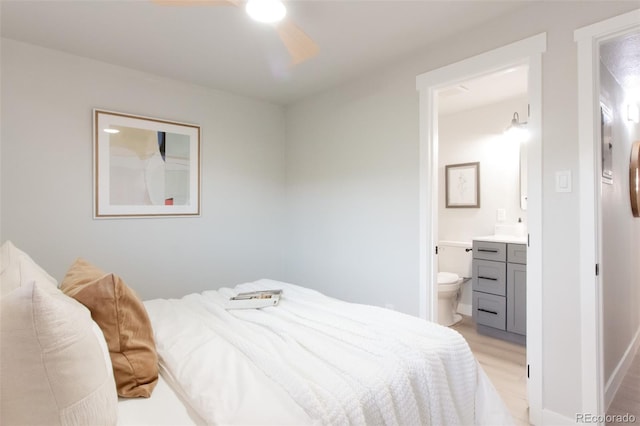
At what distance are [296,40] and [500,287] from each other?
2.81 m

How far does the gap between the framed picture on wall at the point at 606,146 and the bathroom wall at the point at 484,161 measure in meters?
1.36

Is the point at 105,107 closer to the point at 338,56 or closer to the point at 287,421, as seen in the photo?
the point at 338,56

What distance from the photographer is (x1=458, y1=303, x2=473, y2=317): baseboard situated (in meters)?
3.93

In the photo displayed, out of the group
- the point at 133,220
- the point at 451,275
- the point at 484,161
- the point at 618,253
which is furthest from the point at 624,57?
the point at 133,220

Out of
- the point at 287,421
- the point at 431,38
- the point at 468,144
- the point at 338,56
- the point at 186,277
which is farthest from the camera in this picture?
the point at 468,144

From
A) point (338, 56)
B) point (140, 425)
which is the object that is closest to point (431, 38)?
point (338, 56)

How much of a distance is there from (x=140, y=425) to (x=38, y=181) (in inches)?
90.4

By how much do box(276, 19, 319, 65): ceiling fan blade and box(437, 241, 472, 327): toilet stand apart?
255 centimetres

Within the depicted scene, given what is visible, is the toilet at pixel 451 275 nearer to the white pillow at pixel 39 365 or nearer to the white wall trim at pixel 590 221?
the white wall trim at pixel 590 221

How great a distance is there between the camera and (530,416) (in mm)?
1979

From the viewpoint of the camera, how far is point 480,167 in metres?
3.84

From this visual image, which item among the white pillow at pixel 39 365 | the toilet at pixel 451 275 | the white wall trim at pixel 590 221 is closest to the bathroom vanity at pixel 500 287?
the toilet at pixel 451 275

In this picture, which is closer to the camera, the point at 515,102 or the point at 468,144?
the point at 515,102

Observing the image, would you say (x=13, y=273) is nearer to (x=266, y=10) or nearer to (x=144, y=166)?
(x=266, y=10)
